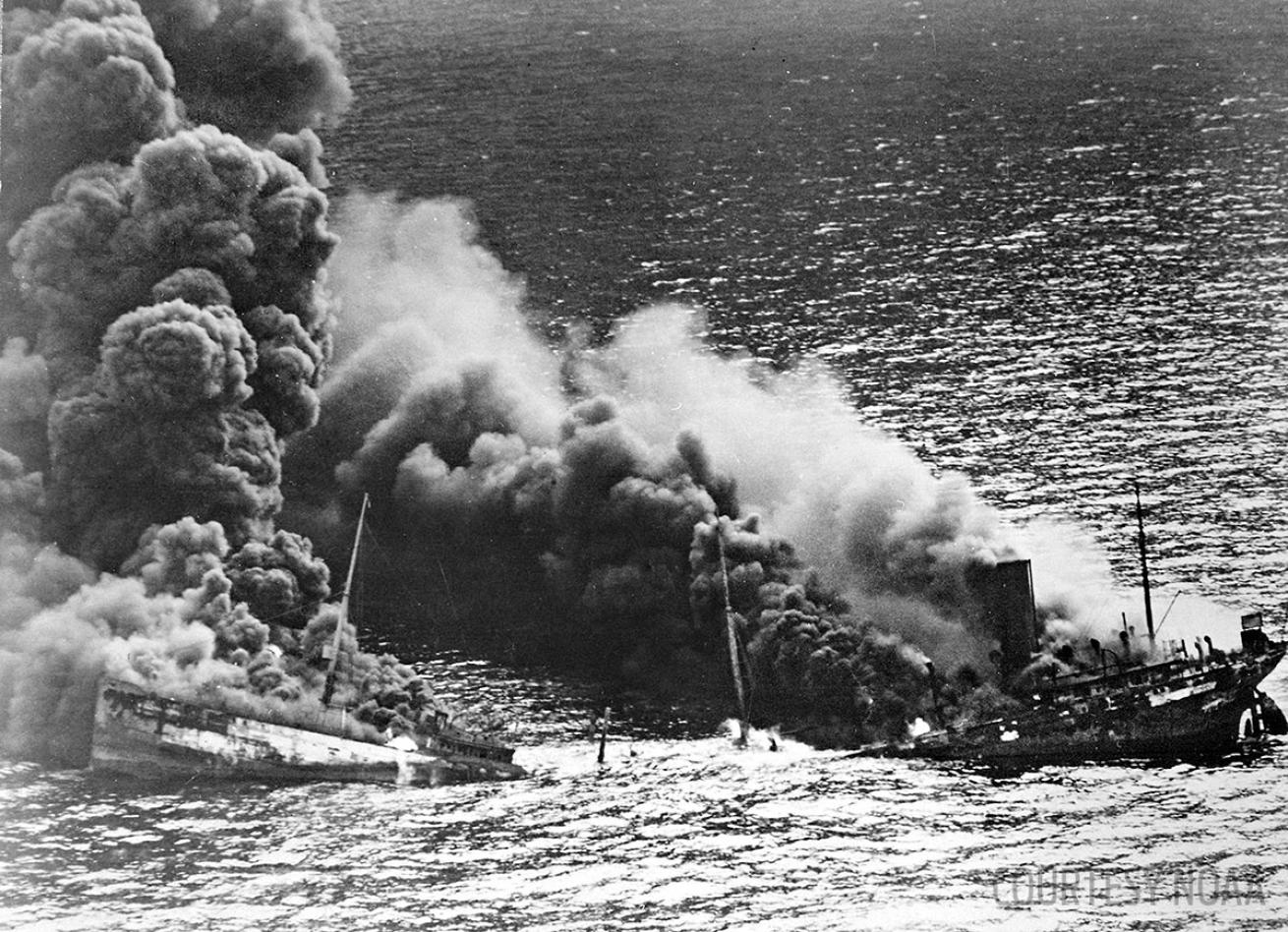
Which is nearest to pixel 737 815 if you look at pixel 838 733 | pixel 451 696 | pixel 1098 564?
pixel 838 733

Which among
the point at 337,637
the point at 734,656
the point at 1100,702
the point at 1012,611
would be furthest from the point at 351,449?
the point at 1100,702

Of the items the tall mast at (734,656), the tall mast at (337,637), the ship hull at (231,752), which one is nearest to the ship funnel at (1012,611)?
the tall mast at (734,656)

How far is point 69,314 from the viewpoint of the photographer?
51.8m

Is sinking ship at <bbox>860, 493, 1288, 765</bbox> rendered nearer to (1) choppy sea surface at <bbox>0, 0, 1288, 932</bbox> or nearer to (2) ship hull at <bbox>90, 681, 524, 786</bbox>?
(1) choppy sea surface at <bbox>0, 0, 1288, 932</bbox>

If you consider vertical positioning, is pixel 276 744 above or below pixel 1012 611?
below

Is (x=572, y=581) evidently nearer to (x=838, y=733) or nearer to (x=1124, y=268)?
(x=838, y=733)

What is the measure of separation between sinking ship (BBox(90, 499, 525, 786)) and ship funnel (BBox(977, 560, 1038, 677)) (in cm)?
1670

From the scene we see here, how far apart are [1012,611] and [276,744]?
81.4 ft

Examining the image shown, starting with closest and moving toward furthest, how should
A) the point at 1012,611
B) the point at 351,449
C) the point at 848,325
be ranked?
the point at 1012,611
the point at 848,325
the point at 351,449

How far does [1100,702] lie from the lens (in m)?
49.8

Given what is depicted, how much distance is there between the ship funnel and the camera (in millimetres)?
49750

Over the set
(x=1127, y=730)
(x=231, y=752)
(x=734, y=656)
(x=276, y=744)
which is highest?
(x=734, y=656)

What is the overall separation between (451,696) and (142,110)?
24.3 metres

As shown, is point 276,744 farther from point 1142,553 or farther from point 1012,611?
point 1142,553
